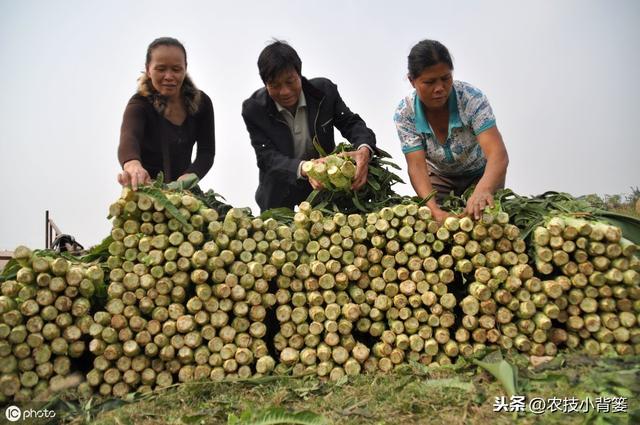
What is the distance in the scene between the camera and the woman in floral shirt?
4.41 meters

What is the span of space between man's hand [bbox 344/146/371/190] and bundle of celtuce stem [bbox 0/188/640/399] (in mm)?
411

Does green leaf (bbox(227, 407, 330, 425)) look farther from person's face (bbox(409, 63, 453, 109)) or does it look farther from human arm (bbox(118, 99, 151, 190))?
person's face (bbox(409, 63, 453, 109))

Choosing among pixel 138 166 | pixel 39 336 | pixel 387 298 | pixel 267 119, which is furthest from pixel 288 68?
pixel 39 336

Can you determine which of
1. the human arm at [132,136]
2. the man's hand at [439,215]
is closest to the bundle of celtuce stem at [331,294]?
the man's hand at [439,215]

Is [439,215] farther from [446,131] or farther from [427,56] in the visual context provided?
[427,56]

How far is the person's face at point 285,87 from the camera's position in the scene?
15.8 feet

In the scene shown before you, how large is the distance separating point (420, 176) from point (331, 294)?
1.45 m

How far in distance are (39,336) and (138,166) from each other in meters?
1.52

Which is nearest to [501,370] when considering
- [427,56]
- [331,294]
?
[331,294]

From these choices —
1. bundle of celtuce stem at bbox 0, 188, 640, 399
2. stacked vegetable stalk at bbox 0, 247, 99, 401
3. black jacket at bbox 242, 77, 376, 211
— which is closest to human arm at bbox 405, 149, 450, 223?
bundle of celtuce stem at bbox 0, 188, 640, 399

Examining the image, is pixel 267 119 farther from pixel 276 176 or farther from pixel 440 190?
pixel 440 190

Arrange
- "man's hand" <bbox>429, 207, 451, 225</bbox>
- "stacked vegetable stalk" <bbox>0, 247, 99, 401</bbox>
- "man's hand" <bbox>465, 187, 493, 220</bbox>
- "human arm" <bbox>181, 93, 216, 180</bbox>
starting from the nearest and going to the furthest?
"stacked vegetable stalk" <bbox>0, 247, 99, 401</bbox>
"man's hand" <bbox>465, 187, 493, 220</bbox>
"man's hand" <bbox>429, 207, 451, 225</bbox>
"human arm" <bbox>181, 93, 216, 180</bbox>

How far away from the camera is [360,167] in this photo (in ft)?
14.4

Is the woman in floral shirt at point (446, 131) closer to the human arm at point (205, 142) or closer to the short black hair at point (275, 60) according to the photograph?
the short black hair at point (275, 60)
